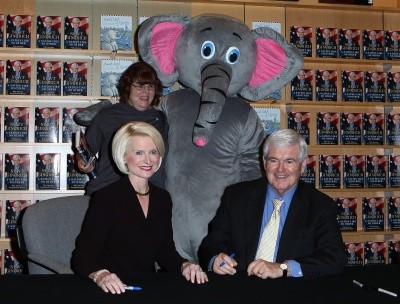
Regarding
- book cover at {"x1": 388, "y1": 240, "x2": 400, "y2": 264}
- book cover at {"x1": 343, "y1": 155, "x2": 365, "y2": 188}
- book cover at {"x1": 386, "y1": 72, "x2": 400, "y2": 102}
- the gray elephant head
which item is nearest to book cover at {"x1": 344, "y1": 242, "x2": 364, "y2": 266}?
book cover at {"x1": 388, "y1": 240, "x2": 400, "y2": 264}

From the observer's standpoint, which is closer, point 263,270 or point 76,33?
point 263,270

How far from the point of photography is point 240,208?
2.02 meters

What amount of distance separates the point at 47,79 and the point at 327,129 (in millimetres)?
2257

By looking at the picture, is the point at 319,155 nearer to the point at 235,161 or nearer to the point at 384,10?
the point at 384,10

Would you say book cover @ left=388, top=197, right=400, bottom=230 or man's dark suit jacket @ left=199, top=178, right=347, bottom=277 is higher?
man's dark suit jacket @ left=199, top=178, right=347, bottom=277

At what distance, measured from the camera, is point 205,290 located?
1.45m

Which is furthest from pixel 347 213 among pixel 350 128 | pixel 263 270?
pixel 263 270

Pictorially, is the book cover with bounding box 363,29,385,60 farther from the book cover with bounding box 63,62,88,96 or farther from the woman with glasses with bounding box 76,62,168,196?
the woman with glasses with bounding box 76,62,168,196

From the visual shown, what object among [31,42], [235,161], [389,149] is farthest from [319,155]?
[31,42]

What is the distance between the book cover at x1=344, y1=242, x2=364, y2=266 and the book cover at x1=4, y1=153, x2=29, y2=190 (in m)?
2.60

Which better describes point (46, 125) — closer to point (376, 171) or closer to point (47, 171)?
A: point (47, 171)

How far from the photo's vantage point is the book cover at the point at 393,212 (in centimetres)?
465

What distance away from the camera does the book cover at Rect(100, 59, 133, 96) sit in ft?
13.9

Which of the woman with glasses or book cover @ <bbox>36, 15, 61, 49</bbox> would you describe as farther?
book cover @ <bbox>36, 15, 61, 49</bbox>
